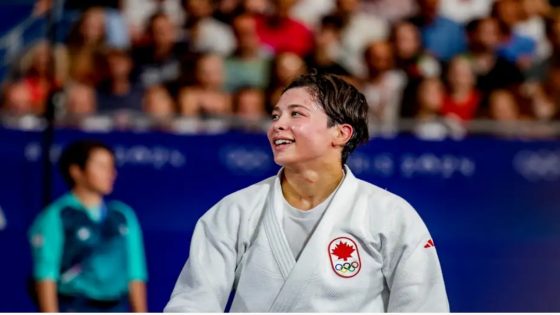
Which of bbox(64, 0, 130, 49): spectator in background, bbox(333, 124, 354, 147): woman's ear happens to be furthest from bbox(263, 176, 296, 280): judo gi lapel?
bbox(64, 0, 130, 49): spectator in background

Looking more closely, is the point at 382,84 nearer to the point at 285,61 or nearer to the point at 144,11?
the point at 285,61

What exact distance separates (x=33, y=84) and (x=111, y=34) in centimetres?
55

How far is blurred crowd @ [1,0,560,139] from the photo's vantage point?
6125 millimetres

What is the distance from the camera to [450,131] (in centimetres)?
607

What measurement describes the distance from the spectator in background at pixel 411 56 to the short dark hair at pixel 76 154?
181cm

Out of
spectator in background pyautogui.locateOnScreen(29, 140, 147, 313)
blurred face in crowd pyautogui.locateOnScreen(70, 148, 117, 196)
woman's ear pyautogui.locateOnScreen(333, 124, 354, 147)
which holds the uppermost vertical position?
woman's ear pyautogui.locateOnScreen(333, 124, 354, 147)

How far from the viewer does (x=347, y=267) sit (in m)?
3.16

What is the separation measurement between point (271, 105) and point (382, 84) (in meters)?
0.67

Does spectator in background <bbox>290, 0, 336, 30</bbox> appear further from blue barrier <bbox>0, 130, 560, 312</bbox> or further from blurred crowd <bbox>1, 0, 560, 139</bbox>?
blue barrier <bbox>0, 130, 560, 312</bbox>

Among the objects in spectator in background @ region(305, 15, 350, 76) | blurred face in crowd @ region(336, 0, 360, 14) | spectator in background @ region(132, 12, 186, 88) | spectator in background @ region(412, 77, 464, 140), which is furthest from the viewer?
blurred face in crowd @ region(336, 0, 360, 14)

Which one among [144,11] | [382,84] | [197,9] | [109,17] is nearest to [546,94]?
[382,84]

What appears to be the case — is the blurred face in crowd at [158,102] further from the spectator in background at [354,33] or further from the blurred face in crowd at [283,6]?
the spectator in background at [354,33]

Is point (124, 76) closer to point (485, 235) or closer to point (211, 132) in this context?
point (211, 132)

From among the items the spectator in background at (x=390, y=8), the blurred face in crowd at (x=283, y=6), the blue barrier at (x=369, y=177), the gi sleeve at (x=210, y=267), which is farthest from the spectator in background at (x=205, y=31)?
the gi sleeve at (x=210, y=267)
